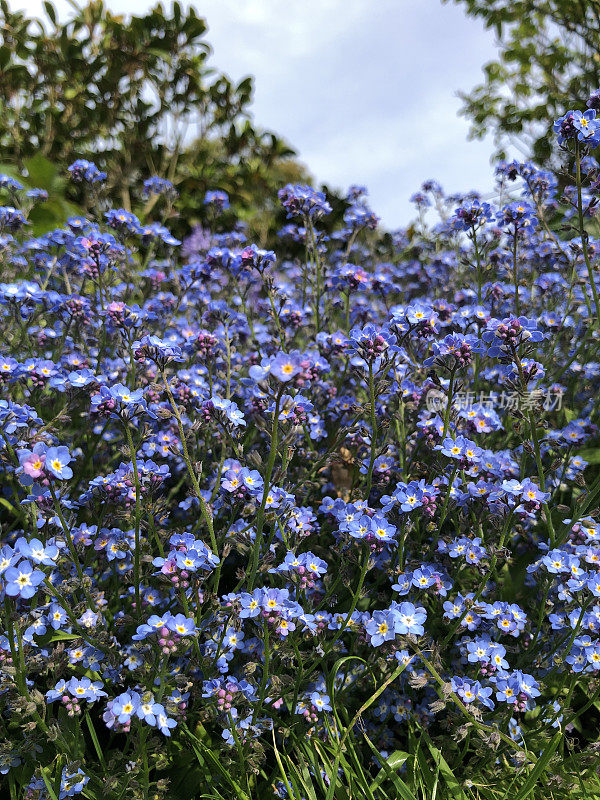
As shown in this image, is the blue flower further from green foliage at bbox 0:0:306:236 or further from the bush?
green foliage at bbox 0:0:306:236

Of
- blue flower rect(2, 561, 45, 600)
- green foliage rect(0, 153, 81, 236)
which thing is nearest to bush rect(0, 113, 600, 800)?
blue flower rect(2, 561, 45, 600)

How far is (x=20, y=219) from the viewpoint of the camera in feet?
12.3

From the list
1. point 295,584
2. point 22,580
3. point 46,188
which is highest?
point 46,188

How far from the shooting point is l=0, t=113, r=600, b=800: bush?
7.20 ft

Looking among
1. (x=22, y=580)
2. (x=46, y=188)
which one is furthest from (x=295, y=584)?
(x=46, y=188)

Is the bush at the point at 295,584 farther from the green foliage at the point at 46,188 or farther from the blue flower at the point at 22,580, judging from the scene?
the green foliage at the point at 46,188

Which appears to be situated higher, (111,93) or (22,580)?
(111,93)

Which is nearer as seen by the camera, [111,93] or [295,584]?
[295,584]

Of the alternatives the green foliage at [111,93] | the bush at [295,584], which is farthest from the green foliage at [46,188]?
the bush at [295,584]

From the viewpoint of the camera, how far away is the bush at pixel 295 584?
7.20ft

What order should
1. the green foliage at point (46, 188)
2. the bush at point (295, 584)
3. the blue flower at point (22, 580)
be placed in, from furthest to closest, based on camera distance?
the green foliage at point (46, 188)
the bush at point (295, 584)
the blue flower at point (22, 580)

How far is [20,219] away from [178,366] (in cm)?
127

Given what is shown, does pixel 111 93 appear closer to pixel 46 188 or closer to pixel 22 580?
pixel 46 188

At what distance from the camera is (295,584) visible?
7.87 feet
